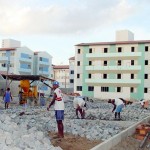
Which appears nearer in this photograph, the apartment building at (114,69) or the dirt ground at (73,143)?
the dirt ground at (73,143)

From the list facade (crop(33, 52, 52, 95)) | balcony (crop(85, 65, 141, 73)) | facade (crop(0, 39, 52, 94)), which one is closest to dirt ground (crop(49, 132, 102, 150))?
balcony (crop(85, 65, 141, 73))

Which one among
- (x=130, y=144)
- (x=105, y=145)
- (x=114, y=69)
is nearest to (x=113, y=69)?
(x=114, y=69)

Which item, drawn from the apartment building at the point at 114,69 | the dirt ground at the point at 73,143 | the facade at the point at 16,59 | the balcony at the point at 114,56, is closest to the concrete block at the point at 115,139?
the dirt ground at the point at 73,143

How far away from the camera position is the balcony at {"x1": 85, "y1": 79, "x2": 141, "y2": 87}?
58094mm

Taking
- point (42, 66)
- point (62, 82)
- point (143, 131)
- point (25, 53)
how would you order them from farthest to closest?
1. point (62, 82)
2. point (42, 66)
3. point (25, 53)
4. point (143, 131)

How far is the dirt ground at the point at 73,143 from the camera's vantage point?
352 inches

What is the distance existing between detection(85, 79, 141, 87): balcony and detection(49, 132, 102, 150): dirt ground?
159ft

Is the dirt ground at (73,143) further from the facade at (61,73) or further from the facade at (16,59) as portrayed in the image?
the facade at (61,73)

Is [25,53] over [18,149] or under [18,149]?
over

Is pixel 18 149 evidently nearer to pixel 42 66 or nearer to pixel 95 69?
pixel 95 69

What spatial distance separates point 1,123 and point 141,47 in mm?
50499

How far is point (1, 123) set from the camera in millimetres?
9578

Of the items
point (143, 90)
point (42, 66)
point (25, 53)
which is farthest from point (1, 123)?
point (42, 66)

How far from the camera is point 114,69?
195 ft
